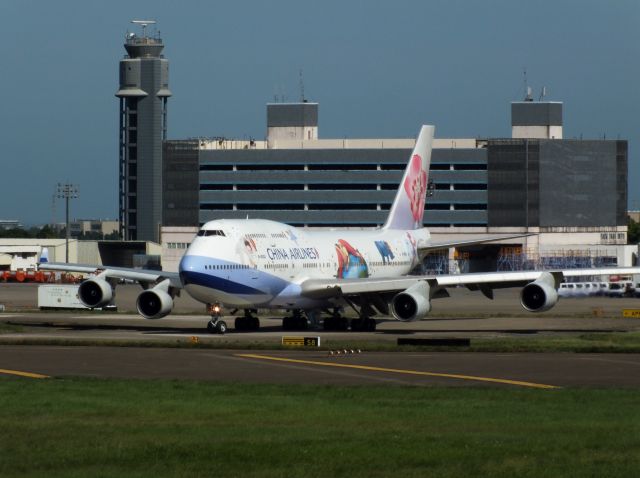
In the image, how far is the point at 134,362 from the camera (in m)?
41.9

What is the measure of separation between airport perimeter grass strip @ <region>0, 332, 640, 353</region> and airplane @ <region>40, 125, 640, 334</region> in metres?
3.53

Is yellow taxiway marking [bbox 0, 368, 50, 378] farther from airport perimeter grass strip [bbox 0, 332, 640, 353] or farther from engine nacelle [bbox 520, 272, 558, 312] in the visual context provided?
engine nacelle [bbox 520, 272, 558, 312]

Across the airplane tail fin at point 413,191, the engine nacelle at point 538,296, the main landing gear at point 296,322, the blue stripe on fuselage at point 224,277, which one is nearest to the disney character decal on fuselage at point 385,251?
the airplane tail fin at point 413,191

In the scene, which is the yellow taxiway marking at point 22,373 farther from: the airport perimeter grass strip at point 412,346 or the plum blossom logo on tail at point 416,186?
the plum blossom logo on tail at point 416,186

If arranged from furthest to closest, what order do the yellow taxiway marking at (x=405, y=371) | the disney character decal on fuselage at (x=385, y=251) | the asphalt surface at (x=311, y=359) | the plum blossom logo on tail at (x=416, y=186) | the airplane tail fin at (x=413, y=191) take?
the plum blossom logo on tail at (x=416, y=186) < the airplane tail fin at (x=413, y=191) < the disney character decal on fuselage at (x=385, y=251) < the asphalt surface at (x=311, y=359) < the yellow taxiway marking at (x=405, y=371)

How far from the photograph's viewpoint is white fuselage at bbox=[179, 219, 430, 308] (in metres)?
58.1

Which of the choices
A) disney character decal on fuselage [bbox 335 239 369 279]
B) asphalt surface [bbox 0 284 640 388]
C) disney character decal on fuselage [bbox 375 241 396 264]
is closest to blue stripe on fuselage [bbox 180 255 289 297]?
asphalt surface [bbox 0 284 640 388]

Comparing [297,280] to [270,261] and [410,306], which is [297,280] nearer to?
[270,261]

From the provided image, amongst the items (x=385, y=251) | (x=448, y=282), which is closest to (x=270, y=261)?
(x=448, y=282)

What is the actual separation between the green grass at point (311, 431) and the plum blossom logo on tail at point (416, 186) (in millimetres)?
44799

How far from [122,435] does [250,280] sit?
35108 mm

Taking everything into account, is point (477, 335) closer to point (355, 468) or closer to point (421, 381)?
point (421, 381)

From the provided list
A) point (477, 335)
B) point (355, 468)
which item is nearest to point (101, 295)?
point (477, 335)

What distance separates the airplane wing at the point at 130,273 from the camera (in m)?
64.8
